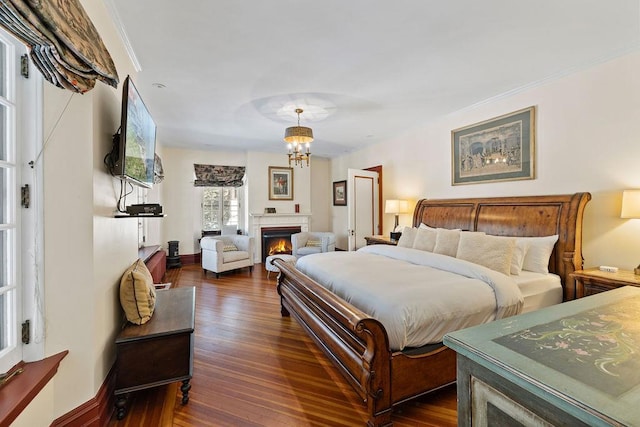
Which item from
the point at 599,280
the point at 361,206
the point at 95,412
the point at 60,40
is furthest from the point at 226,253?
the point at 599,280

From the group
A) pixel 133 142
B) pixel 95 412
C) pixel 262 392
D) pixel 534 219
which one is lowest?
pixel 262 392

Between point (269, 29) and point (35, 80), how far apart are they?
1512mm

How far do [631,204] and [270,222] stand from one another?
18.9 feet

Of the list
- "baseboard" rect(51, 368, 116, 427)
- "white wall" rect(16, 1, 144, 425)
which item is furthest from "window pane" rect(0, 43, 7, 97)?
"baseboard" rect(51, 368, 116, 427)

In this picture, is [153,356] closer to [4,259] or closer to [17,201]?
[4,259]

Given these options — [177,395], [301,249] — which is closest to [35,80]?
[177,395]

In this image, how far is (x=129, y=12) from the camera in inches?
78.5

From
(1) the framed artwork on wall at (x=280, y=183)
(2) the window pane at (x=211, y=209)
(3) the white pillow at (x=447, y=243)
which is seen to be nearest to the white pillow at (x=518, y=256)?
(3) the white pillow at (x=447, y=243)

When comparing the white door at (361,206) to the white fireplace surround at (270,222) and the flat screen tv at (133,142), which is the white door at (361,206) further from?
the flat screen tv at (133,142)

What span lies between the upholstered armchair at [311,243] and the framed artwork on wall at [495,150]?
263cm

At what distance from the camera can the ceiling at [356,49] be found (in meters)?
1.99

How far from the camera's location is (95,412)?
64.5 inches

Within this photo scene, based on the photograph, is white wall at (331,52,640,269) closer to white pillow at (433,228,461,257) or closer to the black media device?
white pillow at (433,228,461,257)

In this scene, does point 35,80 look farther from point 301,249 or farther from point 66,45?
point 301,249
